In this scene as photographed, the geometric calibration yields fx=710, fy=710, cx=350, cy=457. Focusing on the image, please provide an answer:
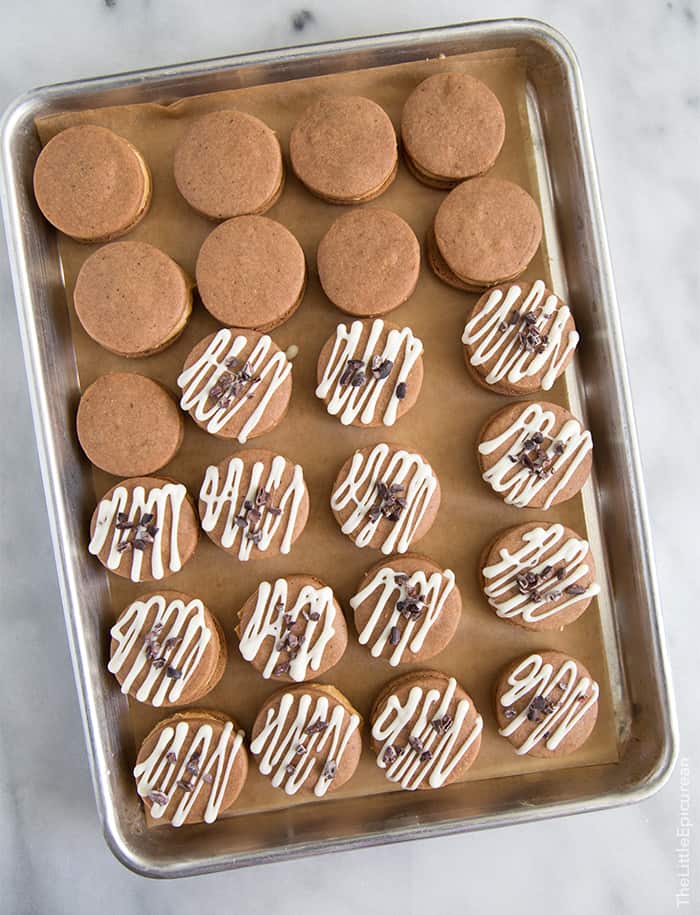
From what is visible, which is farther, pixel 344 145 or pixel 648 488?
pixel 648 488

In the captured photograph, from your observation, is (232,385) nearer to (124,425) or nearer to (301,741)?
(124,425)

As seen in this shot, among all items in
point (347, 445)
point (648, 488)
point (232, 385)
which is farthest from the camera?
point (648, 488)

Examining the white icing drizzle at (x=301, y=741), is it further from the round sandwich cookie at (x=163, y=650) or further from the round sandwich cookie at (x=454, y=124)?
the round sandwich cookie at (x=454, y=124)

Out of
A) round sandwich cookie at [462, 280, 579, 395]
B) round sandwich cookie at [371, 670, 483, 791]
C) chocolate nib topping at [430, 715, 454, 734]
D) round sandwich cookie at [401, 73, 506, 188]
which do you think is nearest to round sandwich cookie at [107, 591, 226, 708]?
round sandwich cookie at [371, 670, 483, 791]

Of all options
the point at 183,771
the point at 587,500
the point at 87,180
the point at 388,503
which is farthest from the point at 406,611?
the point at 87,180

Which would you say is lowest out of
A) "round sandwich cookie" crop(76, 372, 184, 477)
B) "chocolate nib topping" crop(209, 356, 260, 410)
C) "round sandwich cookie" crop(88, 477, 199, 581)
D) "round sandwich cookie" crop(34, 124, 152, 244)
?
"round sandwich cookie" crop(88, 477, 199, 581)

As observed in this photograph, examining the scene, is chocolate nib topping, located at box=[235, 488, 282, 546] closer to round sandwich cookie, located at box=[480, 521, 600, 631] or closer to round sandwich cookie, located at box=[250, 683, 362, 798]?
round sandwich cookie, located at box=[250, 683, 362, 798]

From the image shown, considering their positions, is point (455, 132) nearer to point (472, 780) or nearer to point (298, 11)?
point (298, 11)

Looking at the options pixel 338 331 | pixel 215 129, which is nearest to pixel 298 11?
pixel 215 129
